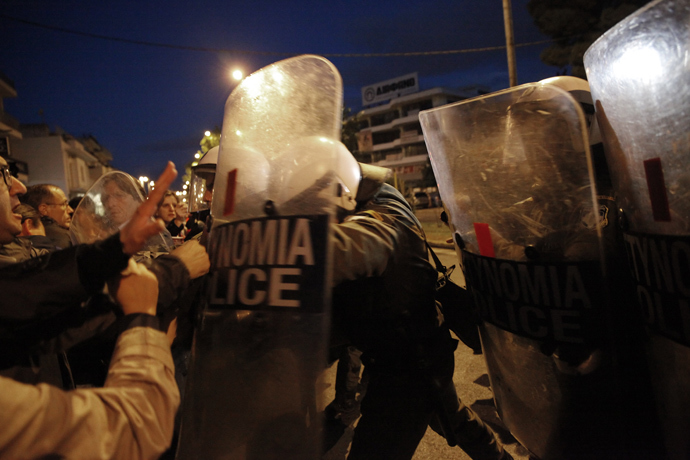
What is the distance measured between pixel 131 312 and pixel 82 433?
0.31 m

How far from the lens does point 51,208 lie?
3.44 meters

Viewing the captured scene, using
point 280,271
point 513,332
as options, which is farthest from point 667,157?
point 280,271

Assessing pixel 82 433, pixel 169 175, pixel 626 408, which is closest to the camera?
pixel 82 433

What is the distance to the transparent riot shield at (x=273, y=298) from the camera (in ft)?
3.79

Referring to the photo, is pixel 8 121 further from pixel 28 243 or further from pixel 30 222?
pixel 28 243

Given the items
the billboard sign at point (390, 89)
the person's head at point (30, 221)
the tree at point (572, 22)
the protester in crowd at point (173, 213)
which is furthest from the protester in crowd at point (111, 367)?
the billboard sign at point (390, 89)

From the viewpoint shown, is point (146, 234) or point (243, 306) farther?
point (243, 306)

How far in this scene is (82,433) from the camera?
0.77 m

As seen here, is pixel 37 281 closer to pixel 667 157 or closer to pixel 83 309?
pixel 83 309

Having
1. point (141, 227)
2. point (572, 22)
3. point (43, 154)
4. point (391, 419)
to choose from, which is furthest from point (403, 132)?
point (141, 227)

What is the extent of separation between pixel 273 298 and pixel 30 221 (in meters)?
2.88

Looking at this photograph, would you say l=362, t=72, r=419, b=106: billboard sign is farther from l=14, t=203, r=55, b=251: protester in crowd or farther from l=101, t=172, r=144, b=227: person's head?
l=101, t=172, r=144, b=227: person's head

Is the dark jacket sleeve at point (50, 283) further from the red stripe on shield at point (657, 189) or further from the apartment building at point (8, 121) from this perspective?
the apartment building at point (8, 121)

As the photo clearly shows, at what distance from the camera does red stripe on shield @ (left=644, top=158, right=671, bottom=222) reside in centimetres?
100
